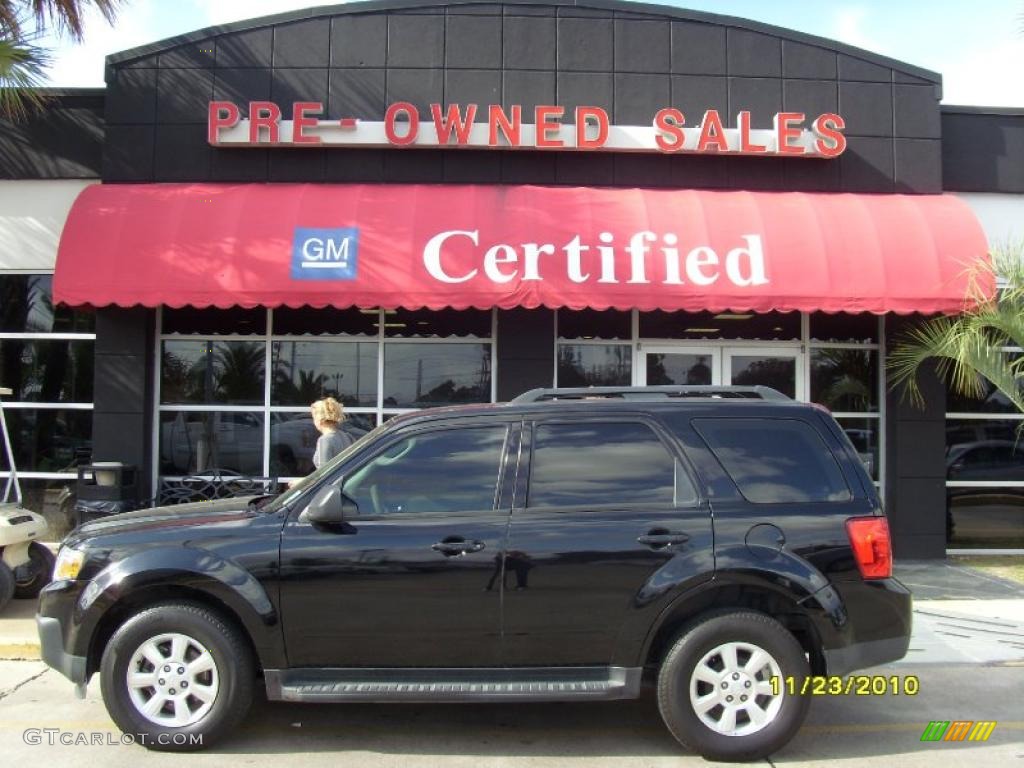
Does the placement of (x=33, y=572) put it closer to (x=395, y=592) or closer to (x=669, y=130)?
(x=395, y=592)

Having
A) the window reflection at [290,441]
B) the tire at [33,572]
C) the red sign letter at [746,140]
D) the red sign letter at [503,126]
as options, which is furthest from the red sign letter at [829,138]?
the tire at [33,572]

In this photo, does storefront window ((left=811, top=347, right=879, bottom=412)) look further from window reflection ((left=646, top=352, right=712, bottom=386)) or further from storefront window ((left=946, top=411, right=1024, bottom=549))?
window reflection ((left=646, top=352, right=712, bottom=386))

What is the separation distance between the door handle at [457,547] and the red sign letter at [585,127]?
6861 millimetres

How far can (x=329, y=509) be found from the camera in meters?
4.54

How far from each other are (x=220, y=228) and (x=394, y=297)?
2.20 metres

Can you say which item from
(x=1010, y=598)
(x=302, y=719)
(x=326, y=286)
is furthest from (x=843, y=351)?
(x=302, y=719)

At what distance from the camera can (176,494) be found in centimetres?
1040

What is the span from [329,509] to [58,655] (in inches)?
66.8

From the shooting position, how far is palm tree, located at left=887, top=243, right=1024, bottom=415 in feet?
29.9

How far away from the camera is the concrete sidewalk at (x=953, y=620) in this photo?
21.8ft

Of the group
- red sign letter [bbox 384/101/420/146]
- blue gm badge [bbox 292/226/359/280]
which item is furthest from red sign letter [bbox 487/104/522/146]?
blue gm badge [bbox 292/226/359/280]

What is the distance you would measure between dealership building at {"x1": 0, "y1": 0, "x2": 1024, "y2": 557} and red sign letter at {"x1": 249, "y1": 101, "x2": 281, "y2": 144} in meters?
0.02

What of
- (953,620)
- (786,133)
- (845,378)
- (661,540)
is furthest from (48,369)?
(953,620)

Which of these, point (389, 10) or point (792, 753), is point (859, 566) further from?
point (389, 10)
